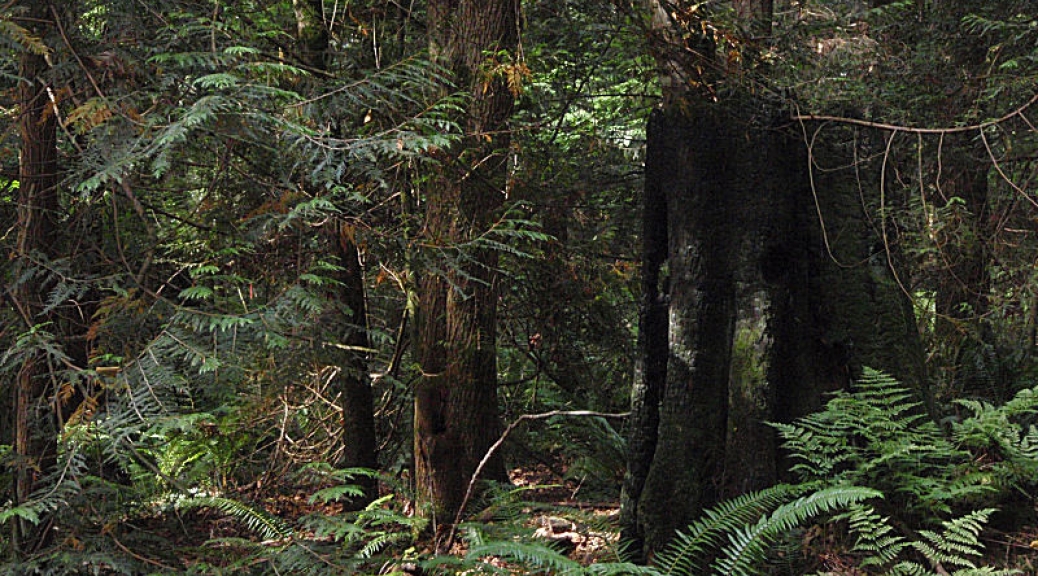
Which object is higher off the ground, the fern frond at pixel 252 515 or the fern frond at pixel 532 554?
the fern frond at pixel 532 554

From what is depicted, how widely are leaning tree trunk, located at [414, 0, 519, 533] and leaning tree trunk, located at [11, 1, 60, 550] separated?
7.99 ft

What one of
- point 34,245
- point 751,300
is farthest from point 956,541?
point 34,245

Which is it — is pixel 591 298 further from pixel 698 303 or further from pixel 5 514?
pixel 5 514

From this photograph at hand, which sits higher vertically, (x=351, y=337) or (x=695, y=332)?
(x=695, y=332)

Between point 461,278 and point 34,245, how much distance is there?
279cm

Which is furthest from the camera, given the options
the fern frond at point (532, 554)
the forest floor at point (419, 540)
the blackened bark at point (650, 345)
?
the blackened bark at point (650, 345)

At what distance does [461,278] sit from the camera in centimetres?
612

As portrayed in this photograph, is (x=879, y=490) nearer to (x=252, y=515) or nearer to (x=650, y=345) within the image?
(x=650, y=345)

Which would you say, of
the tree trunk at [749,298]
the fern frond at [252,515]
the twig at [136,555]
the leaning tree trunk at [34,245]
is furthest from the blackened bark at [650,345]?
the leaning tree trunk at [34,245]

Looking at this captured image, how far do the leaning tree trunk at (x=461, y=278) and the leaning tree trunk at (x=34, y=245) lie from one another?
7.99ft

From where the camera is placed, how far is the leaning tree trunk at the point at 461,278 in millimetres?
5988

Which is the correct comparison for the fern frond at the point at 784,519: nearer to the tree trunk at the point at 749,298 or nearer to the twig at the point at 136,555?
the tree trunk at the point at 749,298

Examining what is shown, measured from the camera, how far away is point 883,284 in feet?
17.0

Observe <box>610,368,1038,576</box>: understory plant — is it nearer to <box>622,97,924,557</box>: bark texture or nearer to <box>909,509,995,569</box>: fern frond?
<box>909,509,995,569</box>: fern frond
